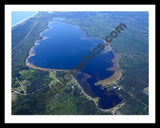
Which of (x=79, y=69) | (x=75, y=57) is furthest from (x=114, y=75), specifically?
(x=75, y=57)

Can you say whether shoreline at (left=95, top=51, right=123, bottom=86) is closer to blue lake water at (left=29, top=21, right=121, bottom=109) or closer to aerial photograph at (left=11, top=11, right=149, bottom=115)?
aerial photograph at (left=11, top=11, right=149, bottom=115)

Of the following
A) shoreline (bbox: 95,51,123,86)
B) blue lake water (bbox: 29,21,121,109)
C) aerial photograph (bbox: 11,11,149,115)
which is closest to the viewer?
aerial photograph (bbox: 11,11,149,115)

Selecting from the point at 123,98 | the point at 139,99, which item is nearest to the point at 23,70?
the point at 123,98

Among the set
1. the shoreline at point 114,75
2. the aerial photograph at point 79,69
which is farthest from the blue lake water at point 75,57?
the shoreline at point 114,75

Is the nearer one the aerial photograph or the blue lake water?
the aerial photograph

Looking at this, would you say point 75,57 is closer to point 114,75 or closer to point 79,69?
point 79,69

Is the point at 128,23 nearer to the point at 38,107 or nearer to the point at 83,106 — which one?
the point at 83,106

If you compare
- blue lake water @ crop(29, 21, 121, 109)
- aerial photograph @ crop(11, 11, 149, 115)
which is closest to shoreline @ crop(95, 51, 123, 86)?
aerial photograph @ crop(11, 11, 149, 115)

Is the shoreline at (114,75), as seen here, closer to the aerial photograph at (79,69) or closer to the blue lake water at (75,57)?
the aerial photograph at (79,69)
